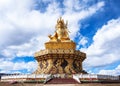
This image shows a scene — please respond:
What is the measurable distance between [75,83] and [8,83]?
7.61m

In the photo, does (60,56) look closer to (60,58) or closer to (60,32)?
(60,58)

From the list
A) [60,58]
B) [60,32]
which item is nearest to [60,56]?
[60,58]

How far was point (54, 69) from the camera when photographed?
37.6 meters

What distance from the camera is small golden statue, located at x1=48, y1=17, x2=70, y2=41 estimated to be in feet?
133

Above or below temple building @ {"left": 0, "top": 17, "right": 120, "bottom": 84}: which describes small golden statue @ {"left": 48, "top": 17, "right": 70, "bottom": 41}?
above

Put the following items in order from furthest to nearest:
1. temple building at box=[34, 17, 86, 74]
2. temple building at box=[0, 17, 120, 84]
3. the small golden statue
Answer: the small golden statue, temple building at box=[34, 17, 86, 74], temple building at box=[0, 17, 120, 84]

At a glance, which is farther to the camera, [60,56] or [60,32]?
[60,32]

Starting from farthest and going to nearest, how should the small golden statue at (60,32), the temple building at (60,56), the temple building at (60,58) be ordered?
1. the small golden statue at (60,32)
2. the temple building at (60,56)
3. the temple building at (60,58)

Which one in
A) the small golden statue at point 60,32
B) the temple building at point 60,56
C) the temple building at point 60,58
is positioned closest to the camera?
the temple building at point 60,58

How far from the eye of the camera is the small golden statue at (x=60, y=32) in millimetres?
40472

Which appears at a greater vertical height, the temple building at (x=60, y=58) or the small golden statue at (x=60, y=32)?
the small golden statue at (x=60, y=32)

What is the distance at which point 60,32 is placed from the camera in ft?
135

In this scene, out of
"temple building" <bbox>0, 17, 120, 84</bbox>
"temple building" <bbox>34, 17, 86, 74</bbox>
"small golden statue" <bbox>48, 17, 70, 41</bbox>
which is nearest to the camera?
"temple building" <bbox>0, 17, 120, 84</bbox>

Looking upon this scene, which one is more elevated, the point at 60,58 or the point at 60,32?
the point at 60,32
